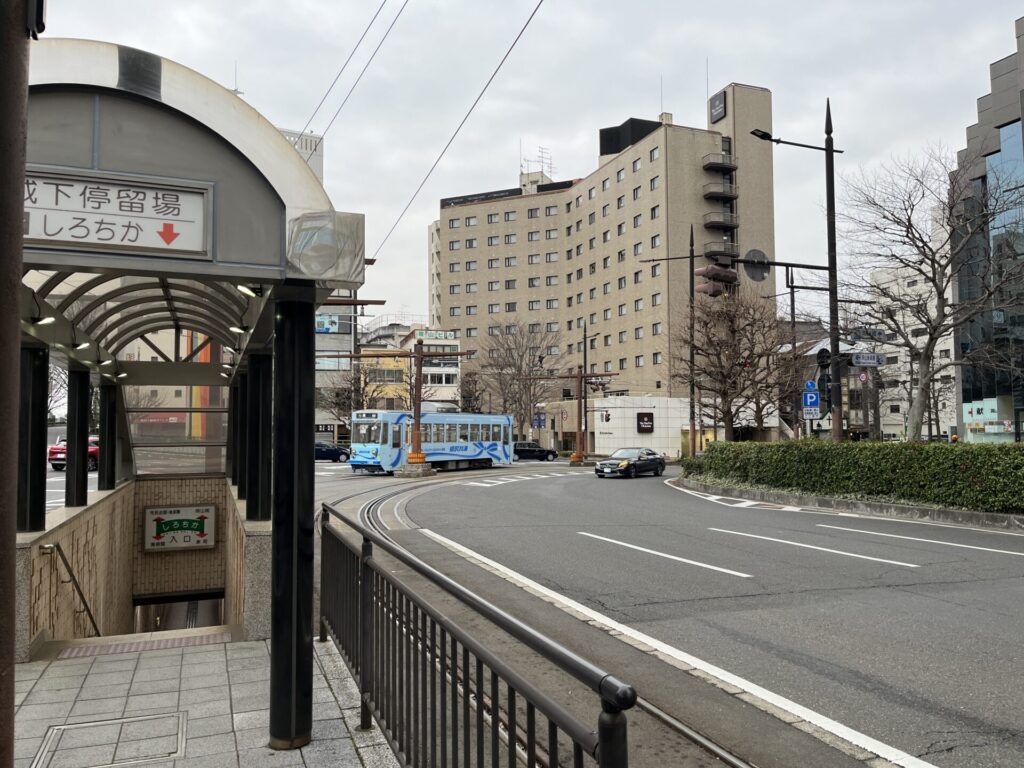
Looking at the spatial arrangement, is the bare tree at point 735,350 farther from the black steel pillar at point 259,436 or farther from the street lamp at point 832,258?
the black steel pillar at point 259,436

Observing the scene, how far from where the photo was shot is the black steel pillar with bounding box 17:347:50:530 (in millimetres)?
6359

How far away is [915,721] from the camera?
4.45 metres

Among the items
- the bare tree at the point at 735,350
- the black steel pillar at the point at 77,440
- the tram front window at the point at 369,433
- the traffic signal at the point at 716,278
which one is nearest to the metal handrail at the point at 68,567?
the black steel pillar at the point at 77,440

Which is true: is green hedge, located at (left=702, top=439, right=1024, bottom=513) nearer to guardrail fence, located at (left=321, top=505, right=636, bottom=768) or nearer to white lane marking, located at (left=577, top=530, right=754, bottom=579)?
white lane marking, located at (left=577, top=530, right=754, bottom=579)

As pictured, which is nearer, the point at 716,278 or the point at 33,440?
the point at 33,440

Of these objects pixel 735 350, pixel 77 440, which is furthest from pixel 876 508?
pixel 77 440

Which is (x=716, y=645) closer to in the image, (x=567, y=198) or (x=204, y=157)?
(x=204, y=157)

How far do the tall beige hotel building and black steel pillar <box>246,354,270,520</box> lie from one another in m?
37.6

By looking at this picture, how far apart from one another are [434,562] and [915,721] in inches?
264

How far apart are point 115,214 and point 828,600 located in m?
7.34

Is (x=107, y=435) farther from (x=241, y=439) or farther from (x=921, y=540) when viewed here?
(x=921, y=540)

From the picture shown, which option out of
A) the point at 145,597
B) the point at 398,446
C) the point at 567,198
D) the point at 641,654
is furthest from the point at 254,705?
the point at 567,198

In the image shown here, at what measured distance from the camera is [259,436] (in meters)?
8.33

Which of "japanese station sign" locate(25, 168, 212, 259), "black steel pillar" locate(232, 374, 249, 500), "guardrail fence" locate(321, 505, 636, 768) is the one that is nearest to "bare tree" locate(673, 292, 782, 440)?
"black steel pillar" locate(232, 374, 249, 500)
